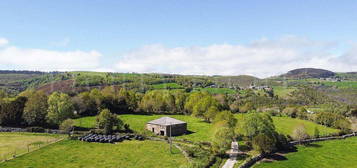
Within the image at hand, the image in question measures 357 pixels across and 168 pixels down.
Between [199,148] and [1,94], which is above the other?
[1,94]

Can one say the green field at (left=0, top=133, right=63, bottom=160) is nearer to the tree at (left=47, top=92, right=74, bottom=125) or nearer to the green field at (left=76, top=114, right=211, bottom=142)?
the tree at (left=47, top=92, right=74, bottom=125)

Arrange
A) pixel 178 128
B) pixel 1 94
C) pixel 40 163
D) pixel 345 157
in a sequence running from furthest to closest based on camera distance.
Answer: pixel 1 94
pixel 178 128
pixel 345 157
pixel 40 163

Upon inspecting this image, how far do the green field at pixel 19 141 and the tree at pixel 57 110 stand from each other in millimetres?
7281

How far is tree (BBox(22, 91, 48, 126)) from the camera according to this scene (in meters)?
78.1

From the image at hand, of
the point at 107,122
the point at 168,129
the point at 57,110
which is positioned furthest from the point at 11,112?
the point at 168,129

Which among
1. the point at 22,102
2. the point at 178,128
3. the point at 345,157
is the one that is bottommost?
the point at 345,157

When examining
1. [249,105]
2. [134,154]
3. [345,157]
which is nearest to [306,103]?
[249,105]

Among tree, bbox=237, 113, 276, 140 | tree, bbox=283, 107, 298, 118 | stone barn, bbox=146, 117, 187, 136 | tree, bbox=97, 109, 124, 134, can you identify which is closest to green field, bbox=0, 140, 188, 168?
tree, bbox=97, 109, 124, 134

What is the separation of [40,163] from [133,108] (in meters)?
69.7

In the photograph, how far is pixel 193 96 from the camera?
11619 cm

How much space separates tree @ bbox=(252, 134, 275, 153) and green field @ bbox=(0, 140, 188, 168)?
18.9 meters

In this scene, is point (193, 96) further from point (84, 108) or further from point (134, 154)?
point (134, 154)

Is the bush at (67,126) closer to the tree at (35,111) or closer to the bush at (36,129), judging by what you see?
the bush at (36,129)

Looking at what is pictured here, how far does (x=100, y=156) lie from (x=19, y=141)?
83.7ft
